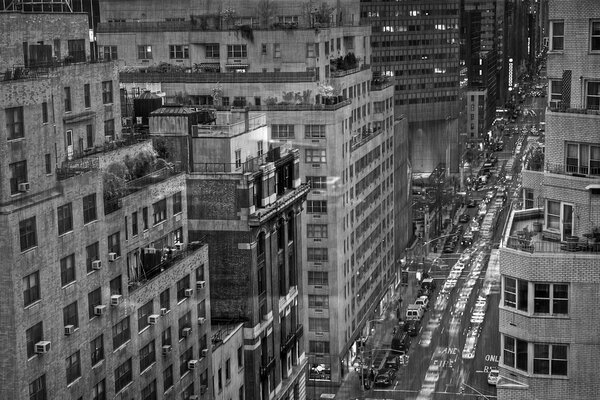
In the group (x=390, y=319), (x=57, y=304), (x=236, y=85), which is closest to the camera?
(x=57, y=304)

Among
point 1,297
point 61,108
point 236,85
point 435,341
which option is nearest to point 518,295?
point 1,297

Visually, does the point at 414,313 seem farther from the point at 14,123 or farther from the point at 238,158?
the point at 14,123

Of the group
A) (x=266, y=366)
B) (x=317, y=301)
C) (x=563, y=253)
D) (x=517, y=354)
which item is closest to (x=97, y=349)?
(x=517, y=354)

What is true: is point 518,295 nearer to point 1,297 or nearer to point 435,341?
point 1,297

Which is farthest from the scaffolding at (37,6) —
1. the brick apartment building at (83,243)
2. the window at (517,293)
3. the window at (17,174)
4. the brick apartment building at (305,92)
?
the brick apartment building at (305,92)

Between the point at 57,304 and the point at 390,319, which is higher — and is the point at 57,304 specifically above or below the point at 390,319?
above

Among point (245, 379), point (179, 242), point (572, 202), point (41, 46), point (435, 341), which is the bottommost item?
point (435, 341)

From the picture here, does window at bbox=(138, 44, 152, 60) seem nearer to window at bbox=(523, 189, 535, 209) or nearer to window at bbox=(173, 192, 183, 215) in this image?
window at bbox=(173, 192, 183, 215)
